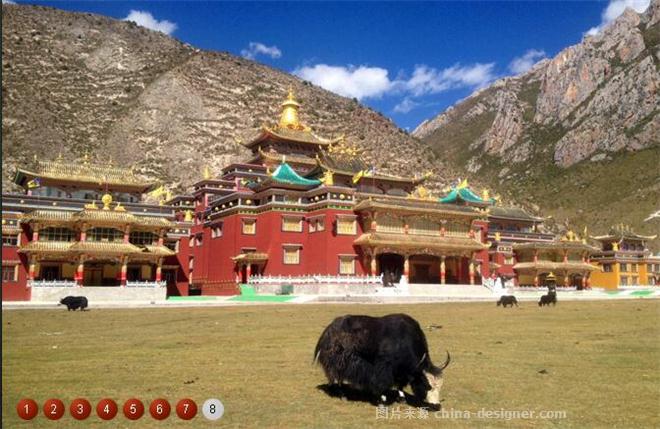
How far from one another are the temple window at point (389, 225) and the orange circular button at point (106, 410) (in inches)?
1708

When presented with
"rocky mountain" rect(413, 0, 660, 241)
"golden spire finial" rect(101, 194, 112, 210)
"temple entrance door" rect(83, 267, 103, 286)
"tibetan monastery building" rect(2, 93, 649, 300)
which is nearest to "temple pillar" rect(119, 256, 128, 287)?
"tibetan monastery building" rect(2, 93, 649, 300)

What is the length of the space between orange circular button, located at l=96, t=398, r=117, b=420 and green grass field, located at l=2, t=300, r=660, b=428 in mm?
99

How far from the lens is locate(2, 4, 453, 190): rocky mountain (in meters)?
112

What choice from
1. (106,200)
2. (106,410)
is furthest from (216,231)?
(106,410)

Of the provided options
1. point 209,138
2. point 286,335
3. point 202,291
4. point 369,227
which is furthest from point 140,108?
point 286,335

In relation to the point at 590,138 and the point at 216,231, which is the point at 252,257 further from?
the point at 590,138

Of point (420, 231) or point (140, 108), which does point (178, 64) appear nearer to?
point (140, 108)

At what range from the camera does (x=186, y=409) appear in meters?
7.49

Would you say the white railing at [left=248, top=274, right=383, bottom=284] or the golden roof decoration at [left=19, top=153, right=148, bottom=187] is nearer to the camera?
the white railing at [left=248, top=274, right=383, bottom=284]

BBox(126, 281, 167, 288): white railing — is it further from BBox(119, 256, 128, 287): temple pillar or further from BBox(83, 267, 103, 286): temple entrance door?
BBox(83, 267, 103, 286): temple entrance door

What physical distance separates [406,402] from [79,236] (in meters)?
42.1

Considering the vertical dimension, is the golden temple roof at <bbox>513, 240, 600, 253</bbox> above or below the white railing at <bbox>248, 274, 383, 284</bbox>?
above

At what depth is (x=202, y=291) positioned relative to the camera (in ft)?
183

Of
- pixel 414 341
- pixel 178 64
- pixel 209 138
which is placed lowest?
pixel 414 341
